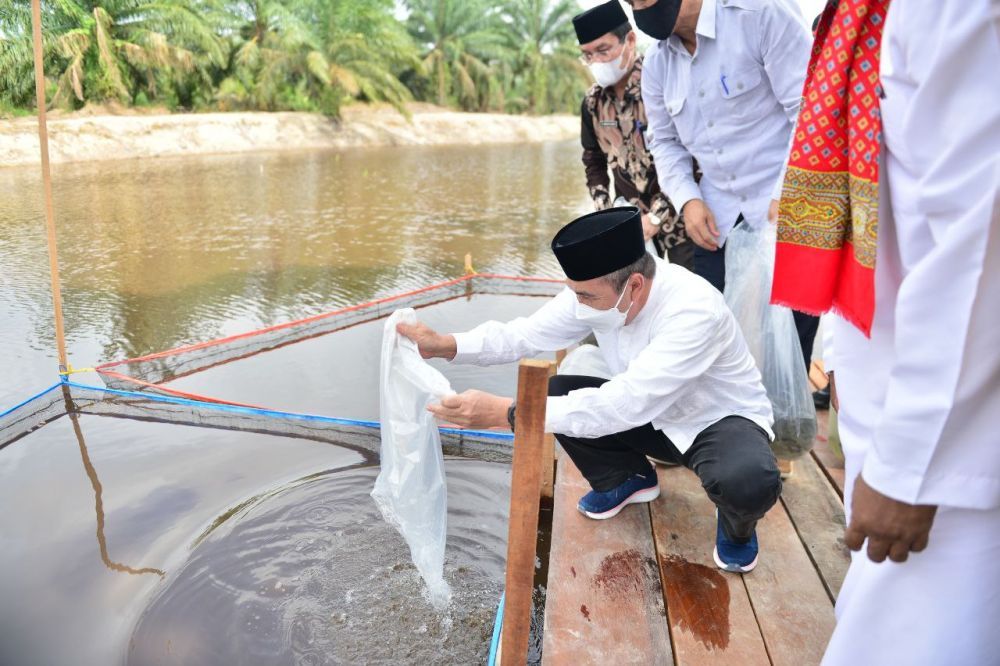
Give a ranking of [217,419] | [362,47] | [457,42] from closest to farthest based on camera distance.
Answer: [217,419] < [362,47] < [457,42]

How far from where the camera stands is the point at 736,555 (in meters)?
2.00

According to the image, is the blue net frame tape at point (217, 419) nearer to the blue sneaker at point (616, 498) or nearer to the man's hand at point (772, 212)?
the blue sneaker at point (616, 498)

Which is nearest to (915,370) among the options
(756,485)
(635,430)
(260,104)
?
(756,485)

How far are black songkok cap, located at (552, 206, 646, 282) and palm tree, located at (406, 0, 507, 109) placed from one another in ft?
87.2

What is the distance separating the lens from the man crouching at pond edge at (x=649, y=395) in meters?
1.92

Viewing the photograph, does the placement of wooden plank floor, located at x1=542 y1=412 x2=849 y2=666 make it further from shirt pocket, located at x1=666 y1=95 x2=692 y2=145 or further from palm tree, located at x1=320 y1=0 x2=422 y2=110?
palm tree, located at x1=320 y1=0 x2=422 y2=110

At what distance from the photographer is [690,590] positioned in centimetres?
194

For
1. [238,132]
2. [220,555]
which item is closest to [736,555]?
[220,555]

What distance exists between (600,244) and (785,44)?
3.46 feet

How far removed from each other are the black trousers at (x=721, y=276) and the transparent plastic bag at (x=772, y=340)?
0.24 metres

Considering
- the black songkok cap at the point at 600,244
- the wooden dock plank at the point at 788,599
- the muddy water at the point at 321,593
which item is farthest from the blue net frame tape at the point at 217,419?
the black songkok cap at the point at 600,244

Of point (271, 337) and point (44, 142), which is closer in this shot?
point (44, 142)

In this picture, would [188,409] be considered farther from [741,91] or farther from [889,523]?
[889,523]

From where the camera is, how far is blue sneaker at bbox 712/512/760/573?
78.7 inches
